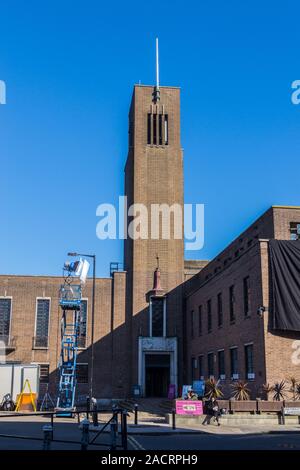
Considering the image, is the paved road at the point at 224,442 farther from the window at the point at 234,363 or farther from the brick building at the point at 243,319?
the window at the point at 234,363

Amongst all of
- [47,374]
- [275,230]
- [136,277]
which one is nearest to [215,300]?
[275,230]

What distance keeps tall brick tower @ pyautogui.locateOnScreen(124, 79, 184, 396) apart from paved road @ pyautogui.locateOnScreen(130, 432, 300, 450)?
2615cm

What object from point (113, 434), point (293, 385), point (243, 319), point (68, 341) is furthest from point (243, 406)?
point (68, 341)

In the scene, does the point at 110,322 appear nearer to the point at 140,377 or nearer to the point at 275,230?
the point at 140,377

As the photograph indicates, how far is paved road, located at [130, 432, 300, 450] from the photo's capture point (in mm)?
15805

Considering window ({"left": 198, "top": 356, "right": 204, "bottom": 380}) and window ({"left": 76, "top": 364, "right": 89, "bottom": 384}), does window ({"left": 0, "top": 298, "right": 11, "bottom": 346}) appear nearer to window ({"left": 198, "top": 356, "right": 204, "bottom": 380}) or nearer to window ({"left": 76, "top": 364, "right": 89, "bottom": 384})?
window ({"left": 76, "top": 364, "right": 89, "bottom": 384})

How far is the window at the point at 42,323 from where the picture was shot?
156 ft

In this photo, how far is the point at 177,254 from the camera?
4841 centimetres

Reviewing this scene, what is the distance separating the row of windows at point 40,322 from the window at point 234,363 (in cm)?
1667

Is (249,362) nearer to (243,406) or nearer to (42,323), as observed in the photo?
(243,406)

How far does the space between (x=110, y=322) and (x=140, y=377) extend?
17.4 ft

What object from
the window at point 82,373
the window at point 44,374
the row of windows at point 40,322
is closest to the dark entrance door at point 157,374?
the window at point 82,373

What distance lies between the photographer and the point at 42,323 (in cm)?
4800
